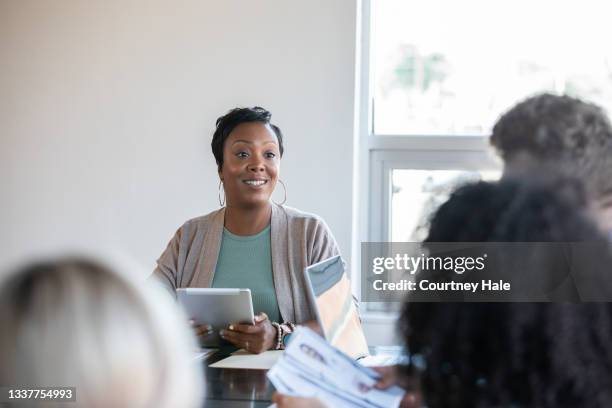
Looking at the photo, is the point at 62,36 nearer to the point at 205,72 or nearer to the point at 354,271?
the point at 205,72

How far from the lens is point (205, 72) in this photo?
340 cm

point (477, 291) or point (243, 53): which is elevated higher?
point (243, 53)

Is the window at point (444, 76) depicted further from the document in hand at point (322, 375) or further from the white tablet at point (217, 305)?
the document in hand at point (322, 375)

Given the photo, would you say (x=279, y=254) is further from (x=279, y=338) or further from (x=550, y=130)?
(x=550, y=130)

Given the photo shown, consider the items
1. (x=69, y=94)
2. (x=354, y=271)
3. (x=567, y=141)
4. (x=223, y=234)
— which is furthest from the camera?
(x=69, y=94)

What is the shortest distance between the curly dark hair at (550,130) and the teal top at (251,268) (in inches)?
56.9

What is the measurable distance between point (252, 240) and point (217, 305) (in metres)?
0.48

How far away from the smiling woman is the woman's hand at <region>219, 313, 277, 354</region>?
154 millimetres

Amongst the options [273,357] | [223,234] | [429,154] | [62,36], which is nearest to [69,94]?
[62,36]

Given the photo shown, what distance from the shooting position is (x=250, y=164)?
2512mm

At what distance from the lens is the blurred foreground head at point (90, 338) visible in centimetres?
53

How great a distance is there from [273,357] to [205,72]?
1.84 meters

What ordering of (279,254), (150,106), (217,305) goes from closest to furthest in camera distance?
(217,305), (279,254), (150,106)

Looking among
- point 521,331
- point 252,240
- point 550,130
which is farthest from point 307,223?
point 521,331
